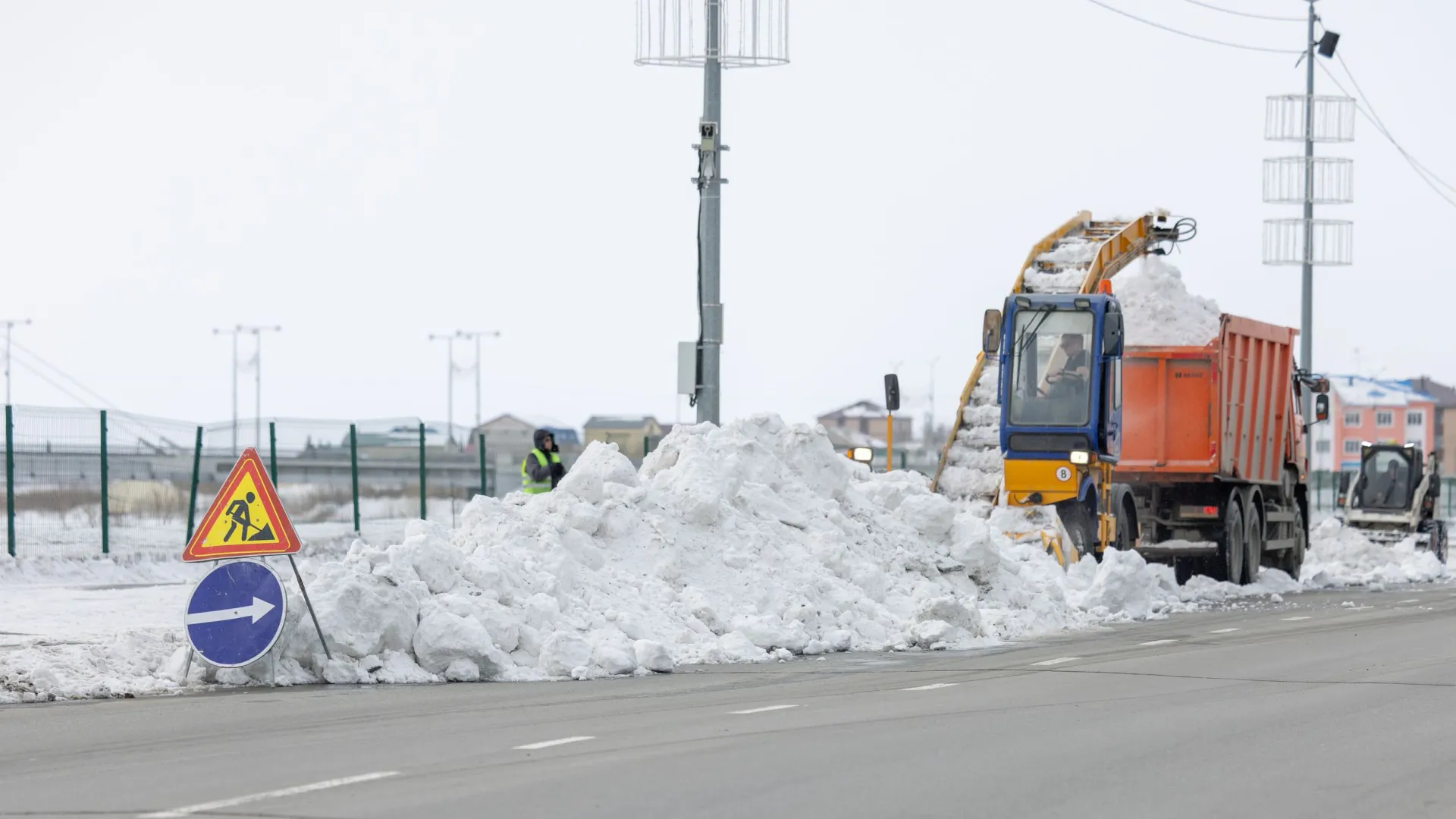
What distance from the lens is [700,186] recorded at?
65.4ft

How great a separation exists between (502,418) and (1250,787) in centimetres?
12484

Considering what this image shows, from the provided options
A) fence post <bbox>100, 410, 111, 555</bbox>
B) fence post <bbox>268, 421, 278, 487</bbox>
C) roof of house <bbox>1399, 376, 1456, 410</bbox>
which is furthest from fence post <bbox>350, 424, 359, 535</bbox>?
roof of house <bbox>1399, 376, 1456, 410</bbox>

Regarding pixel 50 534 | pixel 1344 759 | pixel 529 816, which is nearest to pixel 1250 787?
pixel 1344 759

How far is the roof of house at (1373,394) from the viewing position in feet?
399

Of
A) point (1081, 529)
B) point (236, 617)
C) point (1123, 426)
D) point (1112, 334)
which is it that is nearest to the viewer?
point (236, 617)

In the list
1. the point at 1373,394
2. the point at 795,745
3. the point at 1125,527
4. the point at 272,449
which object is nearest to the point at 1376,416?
the point at 1373,394

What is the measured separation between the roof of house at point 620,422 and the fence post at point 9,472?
88.6 meters

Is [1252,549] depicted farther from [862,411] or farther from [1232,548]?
[862,411]

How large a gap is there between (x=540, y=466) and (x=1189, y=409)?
8.78 meters

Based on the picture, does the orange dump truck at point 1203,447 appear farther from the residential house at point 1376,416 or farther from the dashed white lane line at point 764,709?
the residential house at point 1376,416

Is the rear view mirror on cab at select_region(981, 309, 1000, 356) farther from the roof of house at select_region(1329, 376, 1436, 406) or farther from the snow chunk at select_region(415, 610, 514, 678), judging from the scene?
the roof of house at select_region(1329, 376, 1436, 406)

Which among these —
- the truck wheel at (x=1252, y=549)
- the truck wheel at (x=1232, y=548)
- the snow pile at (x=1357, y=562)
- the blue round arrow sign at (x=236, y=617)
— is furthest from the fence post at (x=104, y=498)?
the snow pile at (x=1357, y=562)

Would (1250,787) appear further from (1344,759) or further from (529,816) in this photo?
Answer: (529,816)

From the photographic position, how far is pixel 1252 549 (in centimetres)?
2523
